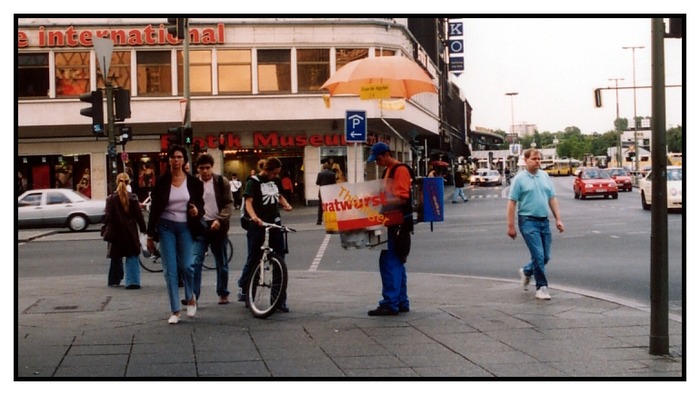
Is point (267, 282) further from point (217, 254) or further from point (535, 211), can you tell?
point (535, 211)

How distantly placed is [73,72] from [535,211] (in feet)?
69.8

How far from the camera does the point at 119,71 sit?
25.6 meters

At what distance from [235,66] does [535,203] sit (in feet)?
77.0

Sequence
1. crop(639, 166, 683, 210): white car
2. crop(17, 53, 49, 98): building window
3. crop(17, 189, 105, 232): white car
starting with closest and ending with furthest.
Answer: crop(639, 166, 683, 210): white car
crop(17, 189, 105, 232): white car
crop(17, 53, 49, 98): building window

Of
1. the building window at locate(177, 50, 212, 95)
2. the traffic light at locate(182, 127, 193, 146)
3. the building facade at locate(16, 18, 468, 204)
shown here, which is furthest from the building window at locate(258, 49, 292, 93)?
the traffic light at locate(182, 127, 193, 146)

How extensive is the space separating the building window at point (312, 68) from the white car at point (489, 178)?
24.8 m

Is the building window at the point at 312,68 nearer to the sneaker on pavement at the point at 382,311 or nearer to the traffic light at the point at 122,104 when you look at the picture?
the traffic light at the point at 122,104

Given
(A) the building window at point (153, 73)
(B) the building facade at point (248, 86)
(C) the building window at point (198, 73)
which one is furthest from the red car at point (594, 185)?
(A) the building window at point (153, 73)

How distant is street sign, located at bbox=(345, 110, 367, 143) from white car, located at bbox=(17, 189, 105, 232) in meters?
3.56

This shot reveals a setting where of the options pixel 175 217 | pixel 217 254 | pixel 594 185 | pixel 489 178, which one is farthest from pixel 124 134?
pixel 489 178

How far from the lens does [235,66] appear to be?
31.5 metres

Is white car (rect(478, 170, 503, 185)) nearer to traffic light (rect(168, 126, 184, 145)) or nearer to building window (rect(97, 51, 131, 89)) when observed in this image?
building window (rect(97, 51, 131, 89))

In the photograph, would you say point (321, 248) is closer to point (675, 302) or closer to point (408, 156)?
point (408, 156)

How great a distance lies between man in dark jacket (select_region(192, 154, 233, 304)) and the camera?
9.16 m
